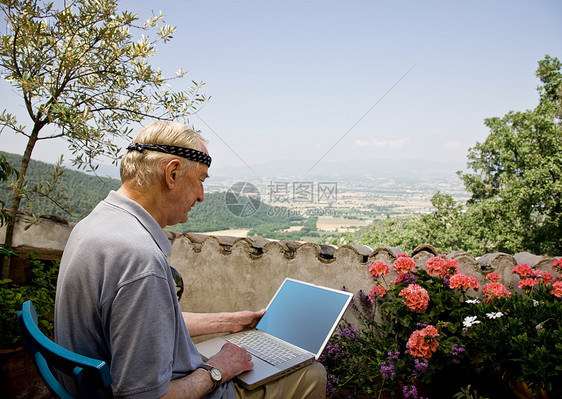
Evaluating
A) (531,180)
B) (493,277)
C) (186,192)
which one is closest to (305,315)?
(186,192)

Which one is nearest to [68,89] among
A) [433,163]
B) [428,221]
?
[428,221]

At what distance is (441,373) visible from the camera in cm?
213

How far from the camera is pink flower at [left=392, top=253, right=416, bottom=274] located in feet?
7.60

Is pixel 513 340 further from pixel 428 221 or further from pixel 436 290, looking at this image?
pixel 428 221

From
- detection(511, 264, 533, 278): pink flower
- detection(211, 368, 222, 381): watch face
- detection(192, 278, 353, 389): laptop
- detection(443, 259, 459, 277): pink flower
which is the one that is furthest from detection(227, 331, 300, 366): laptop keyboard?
detection(511, 264, 533, 278): pink flower

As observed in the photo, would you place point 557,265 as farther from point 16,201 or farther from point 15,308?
point 16,201

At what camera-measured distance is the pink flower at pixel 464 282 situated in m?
2.19

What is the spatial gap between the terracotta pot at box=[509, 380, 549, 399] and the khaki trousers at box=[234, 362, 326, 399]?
3.37 feet

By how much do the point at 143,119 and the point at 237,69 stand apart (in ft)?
52.7

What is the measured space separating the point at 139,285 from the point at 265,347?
0.85 m

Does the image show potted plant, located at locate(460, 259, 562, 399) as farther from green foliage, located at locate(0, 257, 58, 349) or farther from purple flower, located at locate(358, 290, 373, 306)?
green foliage, located at locate(0, 257, 58, 349)

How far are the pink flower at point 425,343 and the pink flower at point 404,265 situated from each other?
42cm

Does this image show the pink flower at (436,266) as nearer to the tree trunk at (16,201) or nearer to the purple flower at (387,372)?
the purple flower at (387,372)

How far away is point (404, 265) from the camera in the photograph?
→ 232 centimetres
